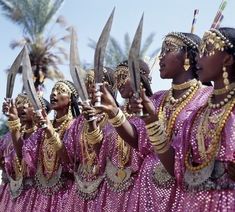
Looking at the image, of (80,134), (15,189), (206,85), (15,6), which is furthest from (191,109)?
(15,6)

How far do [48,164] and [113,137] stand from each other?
4.26ft

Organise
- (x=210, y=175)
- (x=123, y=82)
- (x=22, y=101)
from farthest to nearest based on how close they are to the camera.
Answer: (x=22, y=101) → (x=123, y=82) → (x=210, y=175)

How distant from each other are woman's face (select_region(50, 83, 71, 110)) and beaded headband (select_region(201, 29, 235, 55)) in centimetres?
267

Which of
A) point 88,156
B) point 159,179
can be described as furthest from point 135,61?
point 88,156

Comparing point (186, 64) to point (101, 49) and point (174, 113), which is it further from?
point (101, 49)

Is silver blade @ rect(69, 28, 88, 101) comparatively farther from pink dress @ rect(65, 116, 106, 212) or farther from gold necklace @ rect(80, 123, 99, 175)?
gold necklace @ rect(80, 123, 99, 175)

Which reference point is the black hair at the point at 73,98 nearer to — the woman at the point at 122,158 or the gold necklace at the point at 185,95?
the woman at the point at 122,158

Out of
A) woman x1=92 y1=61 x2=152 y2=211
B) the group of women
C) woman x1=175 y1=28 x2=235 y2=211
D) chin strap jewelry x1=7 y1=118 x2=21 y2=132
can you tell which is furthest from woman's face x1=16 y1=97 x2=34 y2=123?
woman x1=175 y1=28 x2=235 y2=211

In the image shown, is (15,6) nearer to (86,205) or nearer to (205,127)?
(86,205)

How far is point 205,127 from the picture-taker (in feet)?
12.2

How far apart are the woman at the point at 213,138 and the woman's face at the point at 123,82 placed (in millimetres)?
1301

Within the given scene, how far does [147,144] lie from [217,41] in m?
1.10

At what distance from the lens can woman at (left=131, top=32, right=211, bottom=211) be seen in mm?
4223

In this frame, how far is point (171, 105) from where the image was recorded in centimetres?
446
